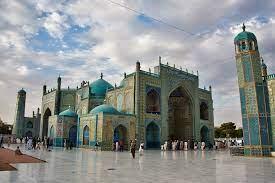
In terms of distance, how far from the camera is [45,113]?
156 feet

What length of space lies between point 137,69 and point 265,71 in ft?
47.5

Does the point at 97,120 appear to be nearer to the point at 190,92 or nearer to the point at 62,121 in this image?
the point at 62,121

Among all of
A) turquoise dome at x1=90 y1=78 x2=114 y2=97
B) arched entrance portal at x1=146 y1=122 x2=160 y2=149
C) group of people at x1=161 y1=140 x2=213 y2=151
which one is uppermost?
turquoise dome at x1=90 y1=78 x2=114 y2=97

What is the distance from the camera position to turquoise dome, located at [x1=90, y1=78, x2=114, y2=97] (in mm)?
41528

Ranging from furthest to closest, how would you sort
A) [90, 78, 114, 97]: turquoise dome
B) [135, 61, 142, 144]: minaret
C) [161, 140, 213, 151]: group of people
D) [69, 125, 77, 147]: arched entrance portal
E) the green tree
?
1. the green tree
2. [90, 78, 114, 97]: turquoise dome
3. [69, 125, 77, 147]: arched entrance portal
4. [161, 140, 213, 151]: group of people
5. [135, 61, 142, 144]: minaret

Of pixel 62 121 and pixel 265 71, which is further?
pixel 62 121

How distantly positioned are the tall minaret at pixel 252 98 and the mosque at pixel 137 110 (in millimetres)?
13001

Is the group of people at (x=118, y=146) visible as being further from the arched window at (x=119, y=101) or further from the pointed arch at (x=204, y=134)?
the pointed arch at (x=204, y=134)

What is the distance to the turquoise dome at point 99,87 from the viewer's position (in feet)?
136

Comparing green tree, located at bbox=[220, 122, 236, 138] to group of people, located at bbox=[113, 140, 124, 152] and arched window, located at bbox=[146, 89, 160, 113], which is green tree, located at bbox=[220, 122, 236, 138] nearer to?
arched window, located at bbox=[146, 89, 160, 113]

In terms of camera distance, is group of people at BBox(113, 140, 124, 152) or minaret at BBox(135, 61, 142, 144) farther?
minaret at BBox(135, 61, 142, 144)

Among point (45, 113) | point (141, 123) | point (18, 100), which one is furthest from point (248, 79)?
point (18, 100)

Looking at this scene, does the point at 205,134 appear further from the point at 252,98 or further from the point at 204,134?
the point at 252,98

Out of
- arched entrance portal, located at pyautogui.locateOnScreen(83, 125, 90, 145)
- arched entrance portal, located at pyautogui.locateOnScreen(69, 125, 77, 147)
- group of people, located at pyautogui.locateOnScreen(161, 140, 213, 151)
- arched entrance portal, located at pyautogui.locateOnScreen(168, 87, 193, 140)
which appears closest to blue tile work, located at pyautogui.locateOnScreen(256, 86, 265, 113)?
group of people, located at pyautogui.locateOnScreen(161, 140, 213, 151)
